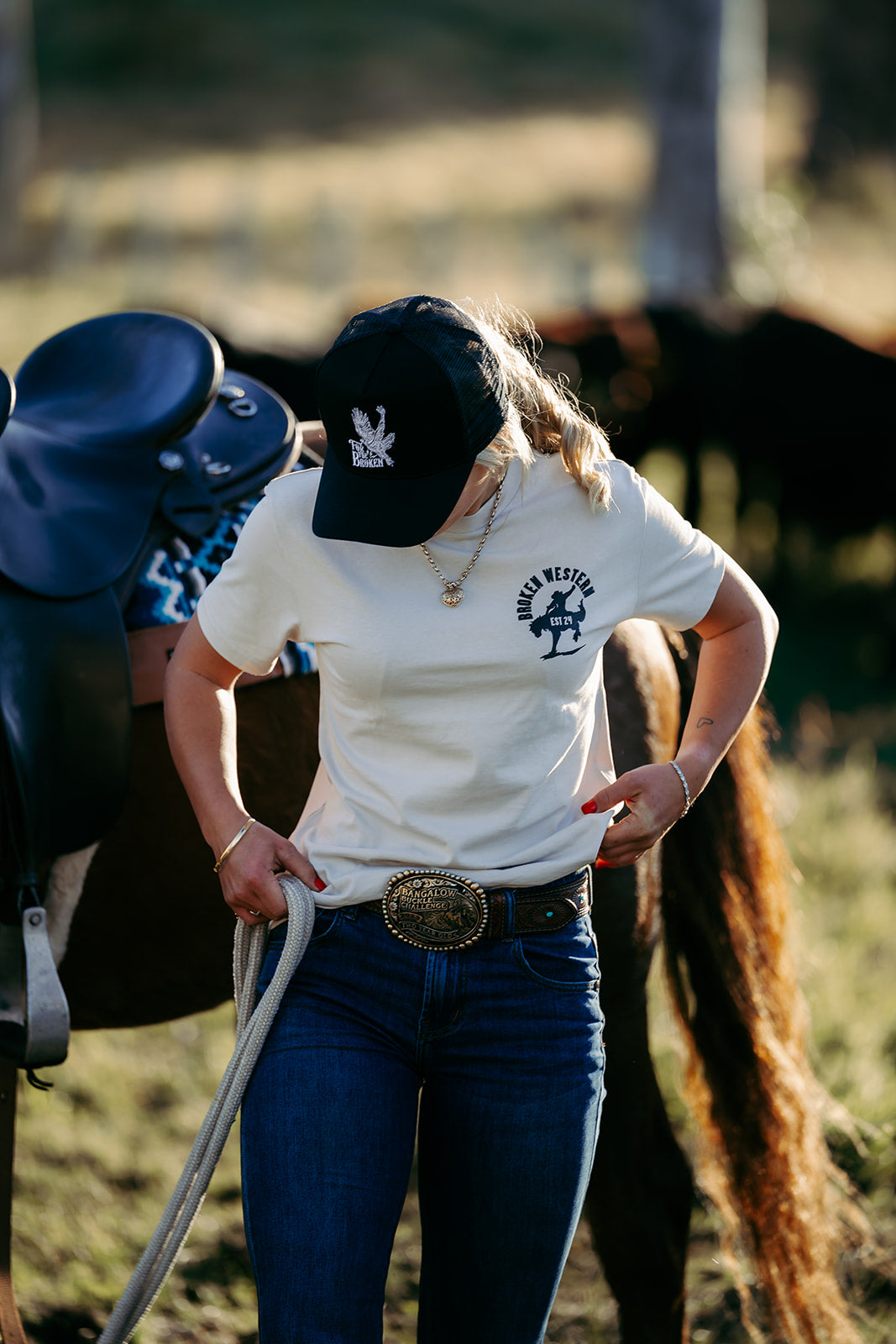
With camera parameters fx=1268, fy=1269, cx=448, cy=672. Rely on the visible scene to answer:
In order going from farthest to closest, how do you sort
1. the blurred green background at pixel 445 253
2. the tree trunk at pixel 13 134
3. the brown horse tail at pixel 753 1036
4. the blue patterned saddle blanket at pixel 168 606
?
the tree trunk at pixel 13 134 → the blurred green background at pixel 445 253 → the brown horse tail at pixel 753 1036 → the blue patterned saddle blanket at pixel 168 606

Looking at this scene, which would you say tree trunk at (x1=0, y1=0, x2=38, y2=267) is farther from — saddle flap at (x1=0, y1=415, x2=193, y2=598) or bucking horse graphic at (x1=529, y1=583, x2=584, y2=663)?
bucking horse graphic at (x1=529, y1=583, x2=584, y2=663)

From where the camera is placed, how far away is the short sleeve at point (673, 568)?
1.51m

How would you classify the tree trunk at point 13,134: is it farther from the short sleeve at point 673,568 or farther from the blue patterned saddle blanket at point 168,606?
the short sleeve at point 673,568

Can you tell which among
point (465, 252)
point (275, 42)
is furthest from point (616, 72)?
point (465, 252)

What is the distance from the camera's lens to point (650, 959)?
2.03 m

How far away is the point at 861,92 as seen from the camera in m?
18.3

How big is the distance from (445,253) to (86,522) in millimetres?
15682

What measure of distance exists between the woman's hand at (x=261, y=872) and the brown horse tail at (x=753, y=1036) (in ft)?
2.77

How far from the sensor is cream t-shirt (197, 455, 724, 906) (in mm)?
1418

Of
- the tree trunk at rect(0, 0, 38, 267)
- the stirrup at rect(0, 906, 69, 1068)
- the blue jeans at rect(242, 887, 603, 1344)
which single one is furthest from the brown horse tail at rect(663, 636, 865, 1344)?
the tree trunk at rect(0, 0, 38, 267)

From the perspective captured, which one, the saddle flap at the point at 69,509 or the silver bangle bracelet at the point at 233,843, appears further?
the saddle flap at the point at 69,509

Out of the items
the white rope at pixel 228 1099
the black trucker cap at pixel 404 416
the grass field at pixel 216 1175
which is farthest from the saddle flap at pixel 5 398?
the grass field at pixel 216 1175

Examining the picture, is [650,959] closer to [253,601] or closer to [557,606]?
[557,606]

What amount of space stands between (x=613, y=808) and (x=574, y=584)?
0.96ft
